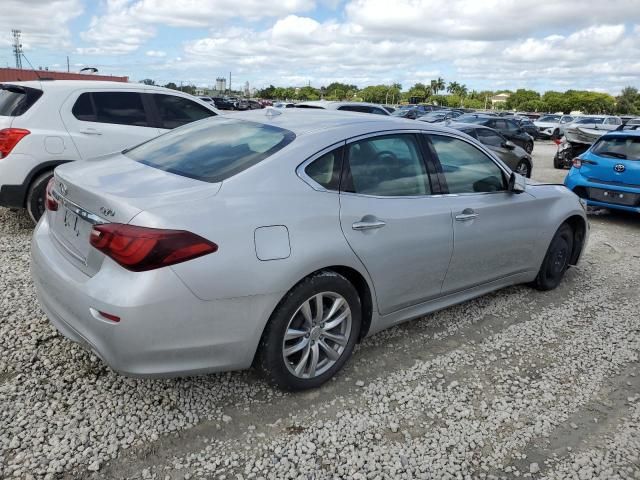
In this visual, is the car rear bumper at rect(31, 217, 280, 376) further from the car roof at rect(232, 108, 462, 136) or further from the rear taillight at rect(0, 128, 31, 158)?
the rear taillight at rect(0, 128, 31, 158)

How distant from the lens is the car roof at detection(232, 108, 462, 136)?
3.29 meters

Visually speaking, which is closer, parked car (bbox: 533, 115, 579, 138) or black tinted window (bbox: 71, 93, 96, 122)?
black tinted window (bbox: 71, 93, 96, 122)

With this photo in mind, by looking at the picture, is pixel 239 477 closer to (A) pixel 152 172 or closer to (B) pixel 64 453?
(B) pixel 64 453

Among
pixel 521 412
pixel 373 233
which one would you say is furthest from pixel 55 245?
pixel 521 412

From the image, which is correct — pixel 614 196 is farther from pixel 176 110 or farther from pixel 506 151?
pixel 176 110

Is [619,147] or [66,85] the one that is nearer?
[66,85]

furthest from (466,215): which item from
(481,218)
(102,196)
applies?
(102,196)

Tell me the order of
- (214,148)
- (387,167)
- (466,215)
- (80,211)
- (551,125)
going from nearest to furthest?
(80,211) → (214,148) → (387,167) → (466,215) → (551,125)

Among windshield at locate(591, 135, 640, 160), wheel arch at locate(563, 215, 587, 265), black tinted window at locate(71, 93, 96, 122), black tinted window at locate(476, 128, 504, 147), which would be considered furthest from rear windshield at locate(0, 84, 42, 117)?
black tinted window at locate(476, 128, 504, 147)

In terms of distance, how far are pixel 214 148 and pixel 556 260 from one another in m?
3.41

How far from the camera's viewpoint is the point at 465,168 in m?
3.94

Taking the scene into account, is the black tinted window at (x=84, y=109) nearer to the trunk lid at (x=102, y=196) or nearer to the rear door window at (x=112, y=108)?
the rear door window at (x=112, y=108)

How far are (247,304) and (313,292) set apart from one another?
1.34 feet

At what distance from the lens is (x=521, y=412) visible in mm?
3018
